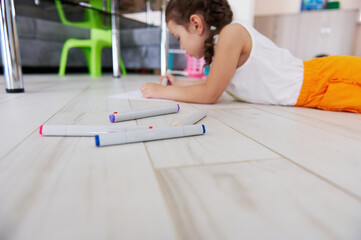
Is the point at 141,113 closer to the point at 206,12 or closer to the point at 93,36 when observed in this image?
the point at 206,12

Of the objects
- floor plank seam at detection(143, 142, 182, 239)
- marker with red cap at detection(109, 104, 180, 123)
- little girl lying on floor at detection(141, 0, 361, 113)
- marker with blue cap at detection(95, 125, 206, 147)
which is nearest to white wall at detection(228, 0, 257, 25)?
little girl lying on floor at detection(141, 0, 361, 113)

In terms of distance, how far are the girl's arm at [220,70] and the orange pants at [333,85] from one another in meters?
0.24

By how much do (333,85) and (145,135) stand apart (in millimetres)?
673

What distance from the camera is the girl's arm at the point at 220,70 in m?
0.76

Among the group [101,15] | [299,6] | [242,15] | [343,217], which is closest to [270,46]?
[343,217]

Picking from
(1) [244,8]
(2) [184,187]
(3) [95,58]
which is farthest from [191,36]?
(1) [244,8]

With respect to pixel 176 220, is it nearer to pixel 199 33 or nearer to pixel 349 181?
pixel 349 181

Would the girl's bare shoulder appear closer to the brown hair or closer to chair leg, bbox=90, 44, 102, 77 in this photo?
the brown hair

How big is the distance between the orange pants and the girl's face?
0.38 m

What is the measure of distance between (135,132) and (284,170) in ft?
0.73

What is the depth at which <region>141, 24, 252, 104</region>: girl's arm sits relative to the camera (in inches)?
29.9

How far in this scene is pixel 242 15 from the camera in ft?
10.0

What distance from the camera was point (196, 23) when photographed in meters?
0.84

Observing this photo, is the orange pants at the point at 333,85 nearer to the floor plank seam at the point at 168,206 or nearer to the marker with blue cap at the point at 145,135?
the marker with blue cap at the point at 145,135
